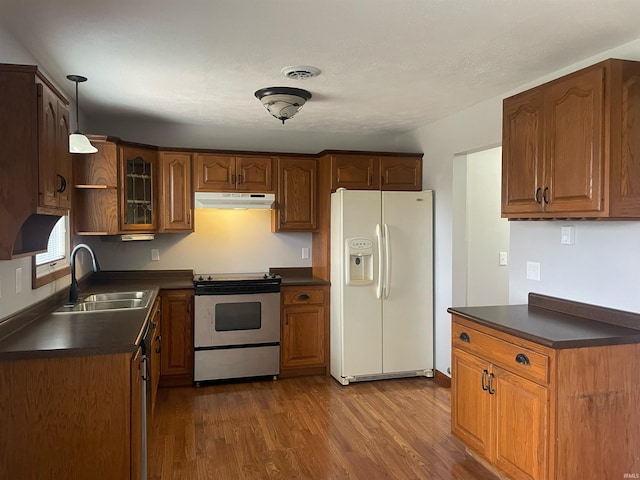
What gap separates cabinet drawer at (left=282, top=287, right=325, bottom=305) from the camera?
4465 mm

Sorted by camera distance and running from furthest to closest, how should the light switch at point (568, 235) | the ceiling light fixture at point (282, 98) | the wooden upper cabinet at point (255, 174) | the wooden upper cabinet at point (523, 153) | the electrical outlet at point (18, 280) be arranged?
the wooden upper cabinet at point (255, 174) → the ceiling light fixture at point (282, 98) → the light switch at point (568, 235) → the wooden upper cabinet at point (523, 153) → the electrical outlet at point (18, 280)

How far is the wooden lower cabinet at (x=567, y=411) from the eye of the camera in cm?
222

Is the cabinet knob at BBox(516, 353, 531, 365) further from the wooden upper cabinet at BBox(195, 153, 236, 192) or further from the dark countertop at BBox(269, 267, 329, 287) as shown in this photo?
the wooden upper cabinet at BBox(195, 153, 236, 192)

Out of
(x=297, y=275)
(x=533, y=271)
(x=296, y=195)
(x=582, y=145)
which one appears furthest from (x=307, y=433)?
(x=582, y=145)

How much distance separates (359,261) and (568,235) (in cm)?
186

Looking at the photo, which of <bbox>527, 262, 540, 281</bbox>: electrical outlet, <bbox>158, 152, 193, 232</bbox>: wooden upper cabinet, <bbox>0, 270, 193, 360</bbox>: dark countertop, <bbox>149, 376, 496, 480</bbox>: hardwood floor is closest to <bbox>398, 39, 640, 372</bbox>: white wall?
<bbox>527, 262, 540, 281</bbox>: electrical outlet

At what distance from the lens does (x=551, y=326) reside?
8.28 feet

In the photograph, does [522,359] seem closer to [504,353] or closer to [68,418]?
[504,353]

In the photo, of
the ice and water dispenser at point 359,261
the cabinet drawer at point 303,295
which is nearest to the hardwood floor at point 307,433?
the cabinet drawer at point 303,295

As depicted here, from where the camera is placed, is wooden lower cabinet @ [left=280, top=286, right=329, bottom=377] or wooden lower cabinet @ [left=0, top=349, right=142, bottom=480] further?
wooden lower cabinet @ [left=280, top=286, right=329, bottom=377]

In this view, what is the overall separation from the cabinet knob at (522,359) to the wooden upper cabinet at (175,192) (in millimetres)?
3031

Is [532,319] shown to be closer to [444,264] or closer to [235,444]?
[444,264]

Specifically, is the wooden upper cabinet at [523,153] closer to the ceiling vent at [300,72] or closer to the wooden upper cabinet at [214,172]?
the ceiling vent at [300,72]

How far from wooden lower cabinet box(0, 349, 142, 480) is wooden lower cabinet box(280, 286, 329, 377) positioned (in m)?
2.34
